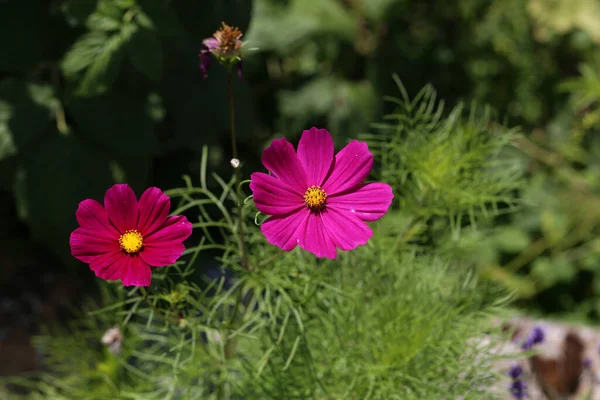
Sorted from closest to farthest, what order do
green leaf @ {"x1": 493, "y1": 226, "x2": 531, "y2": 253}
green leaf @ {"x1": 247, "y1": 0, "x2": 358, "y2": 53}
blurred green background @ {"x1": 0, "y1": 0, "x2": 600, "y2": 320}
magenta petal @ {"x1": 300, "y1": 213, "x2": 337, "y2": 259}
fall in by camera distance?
magenta petal @ {"x1": 300, "y1": 213, "x2": 337, "y2": 259} → blurred green background @ {"x1": 0, "y1": 0, "x2": 600, "y2": 320} → green leaf @ {"x1": 247, "y1": 0, "x2": 358, "y2": 53} → green leaf @ {"x1": 493, "y1": 226, "x2": 531, "y2": 253}

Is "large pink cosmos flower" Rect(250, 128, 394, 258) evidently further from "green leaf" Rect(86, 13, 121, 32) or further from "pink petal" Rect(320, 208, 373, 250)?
"green leaf" Rect(86, 13, 121, 32)

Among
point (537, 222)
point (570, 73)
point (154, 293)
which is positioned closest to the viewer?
point (154, 293)

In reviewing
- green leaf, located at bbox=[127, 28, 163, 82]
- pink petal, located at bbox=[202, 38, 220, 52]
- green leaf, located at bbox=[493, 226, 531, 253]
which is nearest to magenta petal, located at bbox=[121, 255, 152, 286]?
pink petal, located at bbox=[202, 38, 220, 52]

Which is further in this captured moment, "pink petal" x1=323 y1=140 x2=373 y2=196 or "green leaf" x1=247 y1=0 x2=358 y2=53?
"green leaf" x1=247 y1=0 x2=358 y2=53

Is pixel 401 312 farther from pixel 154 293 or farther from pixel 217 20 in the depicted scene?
pixel 217 20

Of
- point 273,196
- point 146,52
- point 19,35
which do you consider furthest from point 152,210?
point 19,35

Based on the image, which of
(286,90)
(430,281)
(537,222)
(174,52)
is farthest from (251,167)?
(537,222)
